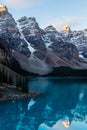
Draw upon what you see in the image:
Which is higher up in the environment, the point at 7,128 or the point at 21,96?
the point at 7,128

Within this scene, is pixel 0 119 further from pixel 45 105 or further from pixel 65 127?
pixel 45 105

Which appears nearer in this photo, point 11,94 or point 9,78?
point 11,94

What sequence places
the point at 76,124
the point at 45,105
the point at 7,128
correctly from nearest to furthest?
the point at 7,128, the point at 76,124, the point at 45,105

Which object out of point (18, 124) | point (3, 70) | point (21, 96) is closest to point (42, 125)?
point (18, 124)

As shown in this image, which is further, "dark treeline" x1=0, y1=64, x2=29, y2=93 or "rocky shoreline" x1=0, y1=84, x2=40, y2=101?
"dark treeline" x1=0, y1=64, x2=29, y2=93

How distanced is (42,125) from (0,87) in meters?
26.5

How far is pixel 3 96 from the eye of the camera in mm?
60281

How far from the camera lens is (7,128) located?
3512 cm

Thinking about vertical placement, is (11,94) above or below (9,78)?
below

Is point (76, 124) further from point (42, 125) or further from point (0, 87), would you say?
point (0, 87)

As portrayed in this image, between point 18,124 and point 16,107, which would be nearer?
point 18,124

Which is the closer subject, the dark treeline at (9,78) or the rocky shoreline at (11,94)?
the rocky shoreline at (11,94)

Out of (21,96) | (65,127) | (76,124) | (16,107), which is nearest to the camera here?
Answer: (65,127)

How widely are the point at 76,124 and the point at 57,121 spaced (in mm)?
2430
